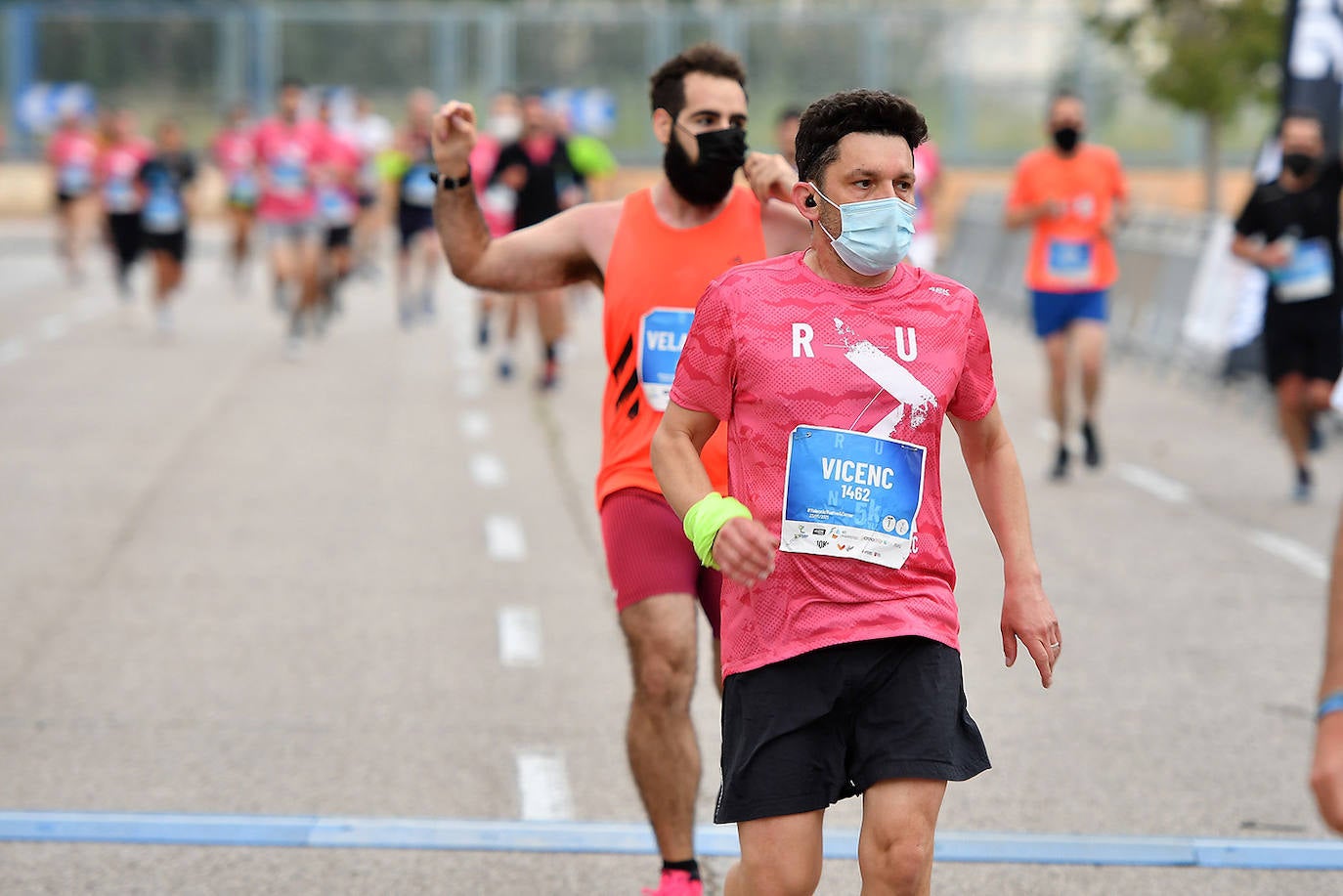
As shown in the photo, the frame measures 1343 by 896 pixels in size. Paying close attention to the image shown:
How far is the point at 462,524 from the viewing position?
9.99m

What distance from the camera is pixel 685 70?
4984 millimetres

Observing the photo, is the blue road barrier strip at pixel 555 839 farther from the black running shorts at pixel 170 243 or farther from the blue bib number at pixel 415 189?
the blue bib number at pixel 415 189

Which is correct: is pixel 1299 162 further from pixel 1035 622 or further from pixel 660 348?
pixel 1035 622

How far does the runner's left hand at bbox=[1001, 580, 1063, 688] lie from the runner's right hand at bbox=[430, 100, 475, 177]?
190 cm

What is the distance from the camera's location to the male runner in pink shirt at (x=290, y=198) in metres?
18.3

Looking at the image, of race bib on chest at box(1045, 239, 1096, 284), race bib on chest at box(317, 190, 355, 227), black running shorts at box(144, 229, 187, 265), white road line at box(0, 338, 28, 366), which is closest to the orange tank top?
race bib on chest at box(1045, 239, 1096, 284)

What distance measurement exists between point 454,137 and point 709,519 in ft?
5.88

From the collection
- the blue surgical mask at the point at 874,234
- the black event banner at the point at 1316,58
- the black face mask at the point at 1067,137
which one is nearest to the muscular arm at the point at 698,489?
→ the blue surgical mask at the point at 874,234

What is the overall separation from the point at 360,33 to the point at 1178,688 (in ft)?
115

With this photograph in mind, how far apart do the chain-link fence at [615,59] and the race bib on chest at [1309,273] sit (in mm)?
28031

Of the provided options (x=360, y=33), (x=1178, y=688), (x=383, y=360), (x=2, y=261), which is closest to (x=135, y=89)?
(x=360, y=33)

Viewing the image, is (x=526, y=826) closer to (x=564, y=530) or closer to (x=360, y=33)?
(x=564, y=530)

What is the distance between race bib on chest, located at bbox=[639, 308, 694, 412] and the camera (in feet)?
15.7

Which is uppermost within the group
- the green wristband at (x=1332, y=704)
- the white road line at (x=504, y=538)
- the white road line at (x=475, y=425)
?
the green wristband at (x=1332, y=704)
